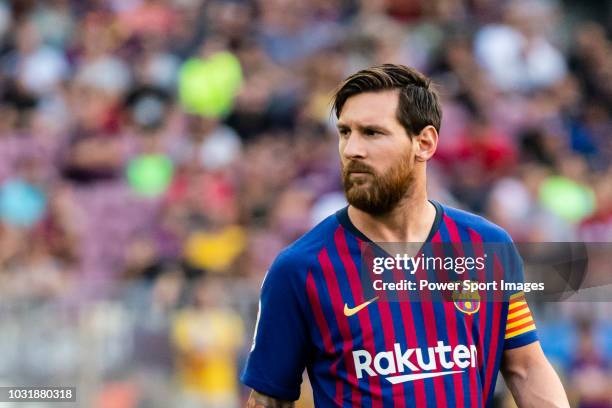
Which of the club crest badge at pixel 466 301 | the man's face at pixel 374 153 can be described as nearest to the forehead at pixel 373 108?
the man's face at pixel 374 153

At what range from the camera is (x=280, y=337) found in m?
4.20

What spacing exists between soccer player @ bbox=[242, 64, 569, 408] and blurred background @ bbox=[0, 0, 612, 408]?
4194mm

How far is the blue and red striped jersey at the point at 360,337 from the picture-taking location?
13.4 ft

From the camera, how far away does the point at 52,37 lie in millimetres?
12828

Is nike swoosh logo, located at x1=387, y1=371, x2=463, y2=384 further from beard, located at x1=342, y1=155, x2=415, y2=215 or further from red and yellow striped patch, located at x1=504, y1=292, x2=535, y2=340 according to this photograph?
beard, located at x1=342, y1=155, x2=415, y2=215

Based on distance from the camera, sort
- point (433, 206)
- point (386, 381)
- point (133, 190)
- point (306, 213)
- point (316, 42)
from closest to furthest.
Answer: point (386, 381), point (433, 206), point (306, 213), point (133, 190), point (316, 42)

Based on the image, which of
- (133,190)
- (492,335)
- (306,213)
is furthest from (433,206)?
(133,190)

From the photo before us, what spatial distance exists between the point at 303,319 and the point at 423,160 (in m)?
0.73

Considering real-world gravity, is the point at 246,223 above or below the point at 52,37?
below

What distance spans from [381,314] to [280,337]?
1.21ft

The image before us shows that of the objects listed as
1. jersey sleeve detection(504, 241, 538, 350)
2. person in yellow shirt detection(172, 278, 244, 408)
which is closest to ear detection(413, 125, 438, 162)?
jersey sleeve detection(504, 241, 538, 350)

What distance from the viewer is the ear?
4.29 metres

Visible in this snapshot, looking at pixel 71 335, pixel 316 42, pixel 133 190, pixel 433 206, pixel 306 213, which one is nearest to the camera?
pixel 433 206

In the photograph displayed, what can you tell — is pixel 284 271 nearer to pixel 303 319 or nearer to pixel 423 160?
pixel 303 319
